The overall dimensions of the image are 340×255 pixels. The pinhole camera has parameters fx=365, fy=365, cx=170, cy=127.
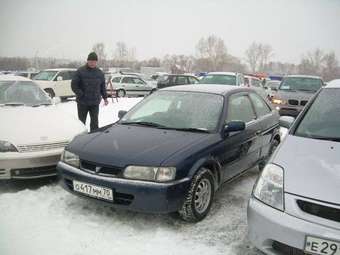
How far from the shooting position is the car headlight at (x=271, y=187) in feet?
9.11

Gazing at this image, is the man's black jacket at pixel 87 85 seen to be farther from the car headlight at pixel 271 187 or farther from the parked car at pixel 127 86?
the parked car at pixel 127 86

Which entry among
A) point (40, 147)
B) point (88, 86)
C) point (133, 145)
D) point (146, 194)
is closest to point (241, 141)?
point (133, 145)

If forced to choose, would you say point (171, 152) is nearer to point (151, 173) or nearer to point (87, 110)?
point (151, 173)

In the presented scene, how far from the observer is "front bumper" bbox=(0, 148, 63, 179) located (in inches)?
177

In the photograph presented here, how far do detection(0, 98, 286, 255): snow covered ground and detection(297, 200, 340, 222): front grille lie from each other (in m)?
0.83

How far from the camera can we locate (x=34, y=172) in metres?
4.65

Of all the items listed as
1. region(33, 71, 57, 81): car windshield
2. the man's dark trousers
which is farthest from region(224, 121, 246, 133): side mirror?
region(33, 71, 57, 81): car windshield

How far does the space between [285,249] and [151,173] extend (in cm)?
138

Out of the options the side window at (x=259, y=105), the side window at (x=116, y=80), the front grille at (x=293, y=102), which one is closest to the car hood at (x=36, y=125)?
the side window at (x=259, y=105)

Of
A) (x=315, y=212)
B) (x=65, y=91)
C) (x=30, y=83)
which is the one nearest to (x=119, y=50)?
(x=65, y=91)

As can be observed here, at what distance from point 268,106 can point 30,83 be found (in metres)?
4.11

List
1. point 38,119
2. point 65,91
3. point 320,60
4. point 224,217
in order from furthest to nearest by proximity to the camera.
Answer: point 320,60 → point 65,91 → point 38,119 → point 224,217

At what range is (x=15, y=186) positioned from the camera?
481 centimetres

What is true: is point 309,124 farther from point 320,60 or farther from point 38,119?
point 320,60
